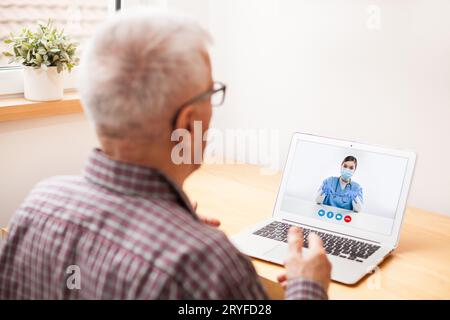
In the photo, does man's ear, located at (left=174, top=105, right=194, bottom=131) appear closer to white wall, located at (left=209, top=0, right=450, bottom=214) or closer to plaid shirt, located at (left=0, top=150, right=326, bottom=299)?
plaid shirt, located at (left=0, top=150, right=326, bottom=299)

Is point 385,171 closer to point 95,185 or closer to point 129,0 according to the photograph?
point 95,185

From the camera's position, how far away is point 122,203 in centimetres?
90

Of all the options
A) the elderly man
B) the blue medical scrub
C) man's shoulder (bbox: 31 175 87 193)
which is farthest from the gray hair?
the blue medical scrub

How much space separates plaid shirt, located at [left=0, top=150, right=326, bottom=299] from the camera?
32.7 inches

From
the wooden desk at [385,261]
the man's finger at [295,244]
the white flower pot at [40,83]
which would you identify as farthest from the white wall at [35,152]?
the man's finger at [295,244]

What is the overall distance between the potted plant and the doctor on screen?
2.86 ft

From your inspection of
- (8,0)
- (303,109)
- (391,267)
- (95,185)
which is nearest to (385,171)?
(391,267)

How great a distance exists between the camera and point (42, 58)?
5.62 ft

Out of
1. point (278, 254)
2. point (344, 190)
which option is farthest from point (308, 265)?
point (344, 190)

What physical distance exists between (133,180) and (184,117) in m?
0.13

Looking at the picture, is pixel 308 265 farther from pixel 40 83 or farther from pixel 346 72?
pixel 40 83
